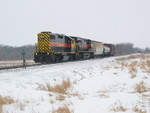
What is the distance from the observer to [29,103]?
6730 mm

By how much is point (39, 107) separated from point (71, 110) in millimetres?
986

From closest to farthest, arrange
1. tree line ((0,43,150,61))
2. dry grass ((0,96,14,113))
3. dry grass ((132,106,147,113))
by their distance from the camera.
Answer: dry grass ((132,106,147,113))
dry grass ((0,96,14,113))
tree line ((0,43,150,61))

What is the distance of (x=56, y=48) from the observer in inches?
993

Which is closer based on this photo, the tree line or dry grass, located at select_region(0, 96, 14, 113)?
dry grass, located at select_region(0, 96, 14, 113)

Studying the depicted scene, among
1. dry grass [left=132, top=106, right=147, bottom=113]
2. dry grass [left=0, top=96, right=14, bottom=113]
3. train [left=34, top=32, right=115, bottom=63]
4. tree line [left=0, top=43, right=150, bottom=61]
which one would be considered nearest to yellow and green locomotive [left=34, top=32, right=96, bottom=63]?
train [left=34, top=32, right=115, bottom=63]

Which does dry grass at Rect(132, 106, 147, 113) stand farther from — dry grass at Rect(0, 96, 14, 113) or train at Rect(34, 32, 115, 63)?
train at Rect(34, 32, 115, 63)

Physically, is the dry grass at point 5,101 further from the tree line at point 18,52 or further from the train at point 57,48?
the tree line at point 18,52

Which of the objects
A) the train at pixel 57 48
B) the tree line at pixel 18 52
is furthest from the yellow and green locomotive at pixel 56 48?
the tree line at pixel 18 52

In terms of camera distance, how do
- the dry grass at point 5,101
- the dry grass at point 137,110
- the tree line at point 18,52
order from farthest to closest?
the tree line at point 18,52 → the dry grass at point 5,101 → the dry grass at point 137,110

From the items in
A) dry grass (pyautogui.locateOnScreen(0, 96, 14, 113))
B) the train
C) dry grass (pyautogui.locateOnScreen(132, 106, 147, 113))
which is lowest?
dry grass (pyautogui.locateOnScreen(132, 106, 147, 113))

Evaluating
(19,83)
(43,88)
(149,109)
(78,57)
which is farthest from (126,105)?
(78,57)

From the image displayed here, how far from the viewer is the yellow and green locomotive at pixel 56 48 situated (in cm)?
2355

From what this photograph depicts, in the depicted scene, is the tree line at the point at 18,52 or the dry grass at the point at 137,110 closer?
the dry grass at the point at 137,110

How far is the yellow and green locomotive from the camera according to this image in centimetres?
2355
